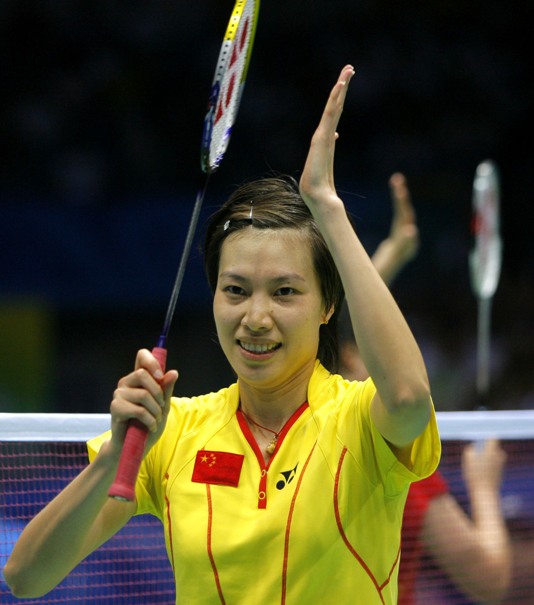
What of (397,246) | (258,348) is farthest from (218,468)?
(397,246)

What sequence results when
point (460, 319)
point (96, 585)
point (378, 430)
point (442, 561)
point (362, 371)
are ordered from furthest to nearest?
point (460, 319), point (362, 371), point (442, 561), point (96, 585), point (378, 430)

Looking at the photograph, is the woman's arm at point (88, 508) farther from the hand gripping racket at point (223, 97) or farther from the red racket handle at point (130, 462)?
the hand gripping racket at point (223, 97)

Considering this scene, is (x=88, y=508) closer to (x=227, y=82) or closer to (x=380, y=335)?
(x=380, y=335)

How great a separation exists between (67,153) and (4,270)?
5.24ft

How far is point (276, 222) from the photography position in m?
2.42

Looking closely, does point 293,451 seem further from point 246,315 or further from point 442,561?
point 442,561

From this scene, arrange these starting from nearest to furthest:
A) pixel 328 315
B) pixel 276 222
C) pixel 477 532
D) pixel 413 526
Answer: pixel 276 222 → pixel 328 315 → pixel 477 532 → pixel 413 526

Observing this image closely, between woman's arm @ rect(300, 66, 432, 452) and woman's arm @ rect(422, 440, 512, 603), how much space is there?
159cm

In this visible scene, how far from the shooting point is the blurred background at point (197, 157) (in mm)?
8664

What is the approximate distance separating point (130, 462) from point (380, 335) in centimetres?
53

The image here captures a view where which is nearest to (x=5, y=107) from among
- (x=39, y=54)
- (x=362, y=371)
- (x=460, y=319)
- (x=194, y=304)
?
(x=39, y=54)

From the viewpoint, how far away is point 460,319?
9281mm

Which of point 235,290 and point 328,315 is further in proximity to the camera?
point 328,315

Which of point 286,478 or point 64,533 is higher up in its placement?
point 286,478
